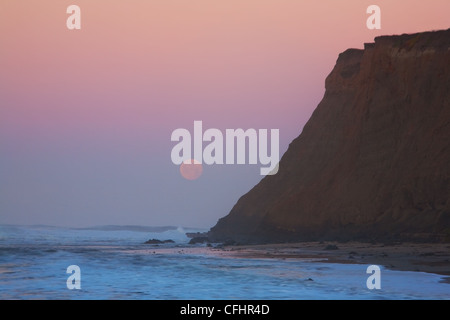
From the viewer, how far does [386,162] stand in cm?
5962

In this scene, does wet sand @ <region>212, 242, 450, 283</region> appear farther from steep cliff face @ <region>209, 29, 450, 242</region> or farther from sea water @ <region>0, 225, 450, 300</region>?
steep cliff face @ <region>209, 29, 450, 242</region>

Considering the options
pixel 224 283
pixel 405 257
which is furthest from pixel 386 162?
pixel 224 283

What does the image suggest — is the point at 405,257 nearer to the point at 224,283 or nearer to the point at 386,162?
the point at 224,283

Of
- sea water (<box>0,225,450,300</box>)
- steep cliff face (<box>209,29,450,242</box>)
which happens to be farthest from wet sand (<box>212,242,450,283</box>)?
steep cliff face (<box>209,29,450,242</box>)

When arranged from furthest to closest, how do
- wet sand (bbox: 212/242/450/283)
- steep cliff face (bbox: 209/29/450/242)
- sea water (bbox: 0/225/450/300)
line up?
steep cliff face (bbox: 209/29/450/242) < wet sand (bbox: 212/242/450/283) < sea water (bbox: 0/225/450/300)

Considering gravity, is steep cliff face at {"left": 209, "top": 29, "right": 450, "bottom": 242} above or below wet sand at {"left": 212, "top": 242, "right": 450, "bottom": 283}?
above

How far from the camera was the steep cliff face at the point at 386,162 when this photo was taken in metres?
52.7

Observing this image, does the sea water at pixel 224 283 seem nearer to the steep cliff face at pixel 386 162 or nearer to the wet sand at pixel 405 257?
the wet sand at pixel 405 257

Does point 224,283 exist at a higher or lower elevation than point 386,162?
lower

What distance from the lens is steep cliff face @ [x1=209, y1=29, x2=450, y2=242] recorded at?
173 ft

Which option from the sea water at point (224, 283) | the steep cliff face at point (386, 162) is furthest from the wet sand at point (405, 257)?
the steep cliff face at point (386, 162)

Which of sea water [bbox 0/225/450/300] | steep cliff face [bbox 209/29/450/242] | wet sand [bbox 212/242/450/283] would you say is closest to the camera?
sea water [bbox 0/225/450/300]
